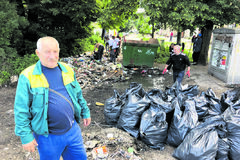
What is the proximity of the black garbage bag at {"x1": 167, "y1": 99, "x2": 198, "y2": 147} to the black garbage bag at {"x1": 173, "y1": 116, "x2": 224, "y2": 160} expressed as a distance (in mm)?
185

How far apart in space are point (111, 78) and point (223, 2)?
584cm

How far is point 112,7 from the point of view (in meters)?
9.21

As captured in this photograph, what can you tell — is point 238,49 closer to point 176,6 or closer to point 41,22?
point 176,6

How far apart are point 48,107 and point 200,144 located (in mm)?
2269

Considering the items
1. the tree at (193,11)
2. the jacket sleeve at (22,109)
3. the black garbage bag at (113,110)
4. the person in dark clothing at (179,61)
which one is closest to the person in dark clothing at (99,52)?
A: the tree at (193,11)

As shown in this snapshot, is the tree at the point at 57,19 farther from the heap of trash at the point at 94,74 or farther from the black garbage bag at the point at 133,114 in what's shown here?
the black garbage bag at the point at 133,114

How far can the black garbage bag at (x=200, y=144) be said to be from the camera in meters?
2.80

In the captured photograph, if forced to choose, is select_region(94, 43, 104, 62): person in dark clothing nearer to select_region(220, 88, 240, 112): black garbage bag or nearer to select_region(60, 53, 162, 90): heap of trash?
select_region(60, 53, 162, 90): heap of trash

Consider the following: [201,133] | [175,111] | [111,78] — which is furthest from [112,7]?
[201,133]

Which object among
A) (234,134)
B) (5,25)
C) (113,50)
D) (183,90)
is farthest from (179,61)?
(5,25)

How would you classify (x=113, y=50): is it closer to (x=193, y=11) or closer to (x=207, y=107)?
(x=193, y=11)

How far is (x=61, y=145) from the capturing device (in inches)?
73.3

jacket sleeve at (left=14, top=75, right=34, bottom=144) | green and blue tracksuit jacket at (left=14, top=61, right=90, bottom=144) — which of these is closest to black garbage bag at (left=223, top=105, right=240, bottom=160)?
green and blue tracksuit jacket at (left=14, top=61, right=90, bottom=144)

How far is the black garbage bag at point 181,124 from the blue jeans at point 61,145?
1.86 metres
